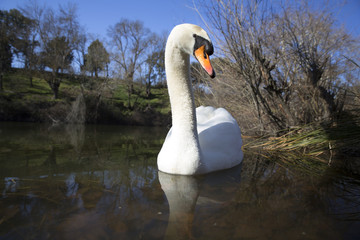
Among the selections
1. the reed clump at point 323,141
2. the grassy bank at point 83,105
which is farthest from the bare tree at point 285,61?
the grassy bank at point 83,105

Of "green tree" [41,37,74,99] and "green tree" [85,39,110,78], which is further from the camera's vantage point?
"green tree" [85,39,110,78]

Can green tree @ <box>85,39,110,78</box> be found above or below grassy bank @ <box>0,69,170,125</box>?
above

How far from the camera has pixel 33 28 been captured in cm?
1669

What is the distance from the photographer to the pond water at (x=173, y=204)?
1075mm

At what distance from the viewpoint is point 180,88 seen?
229 centimetres

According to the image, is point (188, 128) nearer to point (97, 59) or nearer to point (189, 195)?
point (189, 195)

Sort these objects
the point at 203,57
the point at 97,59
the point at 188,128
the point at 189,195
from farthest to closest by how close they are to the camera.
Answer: the point at 97,59 < the point at 188,128 < the point at 203,57 < the point at 189,195

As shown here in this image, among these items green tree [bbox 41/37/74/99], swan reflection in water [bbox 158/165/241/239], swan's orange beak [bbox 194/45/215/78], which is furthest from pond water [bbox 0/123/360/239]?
green tree [bbox 41/37/74/99]

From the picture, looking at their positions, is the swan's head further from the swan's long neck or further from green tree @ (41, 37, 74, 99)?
green tree @ (41, 37, 74, 99)

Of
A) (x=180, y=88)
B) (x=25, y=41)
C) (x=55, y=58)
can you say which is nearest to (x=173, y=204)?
(x=180, y=88)

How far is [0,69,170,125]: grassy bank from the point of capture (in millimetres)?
12516

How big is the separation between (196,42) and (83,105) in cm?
1248

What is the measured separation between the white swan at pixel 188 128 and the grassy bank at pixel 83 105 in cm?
1199

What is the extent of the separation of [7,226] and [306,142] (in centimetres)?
365
